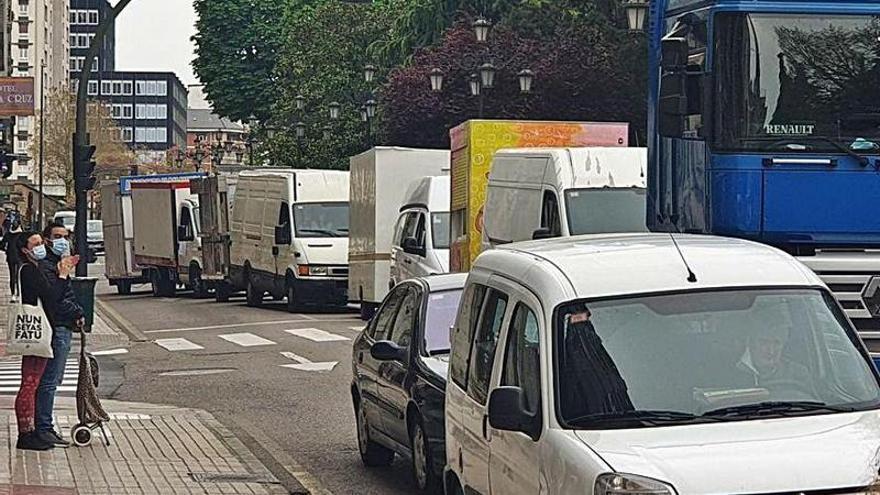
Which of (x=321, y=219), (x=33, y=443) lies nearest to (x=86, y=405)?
(x=33, y=443)

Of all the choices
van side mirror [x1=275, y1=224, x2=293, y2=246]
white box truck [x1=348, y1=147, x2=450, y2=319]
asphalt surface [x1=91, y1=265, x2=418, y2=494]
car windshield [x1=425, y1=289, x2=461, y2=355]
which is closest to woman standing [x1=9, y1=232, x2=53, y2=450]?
asphalt surface [x1=91, y1=265, x2=418, y2=494]

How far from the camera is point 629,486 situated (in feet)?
20.4

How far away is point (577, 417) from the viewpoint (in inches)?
273

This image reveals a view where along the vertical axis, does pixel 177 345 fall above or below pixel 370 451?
below

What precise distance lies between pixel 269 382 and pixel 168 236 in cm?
2219

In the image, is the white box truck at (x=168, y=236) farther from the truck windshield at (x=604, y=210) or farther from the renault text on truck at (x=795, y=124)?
the renault text on truck at (x=795, y=124)

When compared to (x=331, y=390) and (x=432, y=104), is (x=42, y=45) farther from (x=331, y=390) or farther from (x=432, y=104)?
(x=331, y=390)

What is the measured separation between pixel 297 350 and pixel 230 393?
528 centimetres

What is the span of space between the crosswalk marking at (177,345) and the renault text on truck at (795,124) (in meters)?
15.0

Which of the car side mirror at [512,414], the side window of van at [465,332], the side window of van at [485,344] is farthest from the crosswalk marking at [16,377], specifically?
the car side mirror at [512,414]

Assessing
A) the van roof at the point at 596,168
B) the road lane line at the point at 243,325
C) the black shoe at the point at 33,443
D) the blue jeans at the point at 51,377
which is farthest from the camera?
the road lane line at the point at 243,325

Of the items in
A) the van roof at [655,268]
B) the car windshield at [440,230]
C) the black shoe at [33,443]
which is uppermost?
the van roof at [655,268]

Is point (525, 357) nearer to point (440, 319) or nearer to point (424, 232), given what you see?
point (440, 319)

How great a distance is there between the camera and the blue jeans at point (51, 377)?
13.2m
